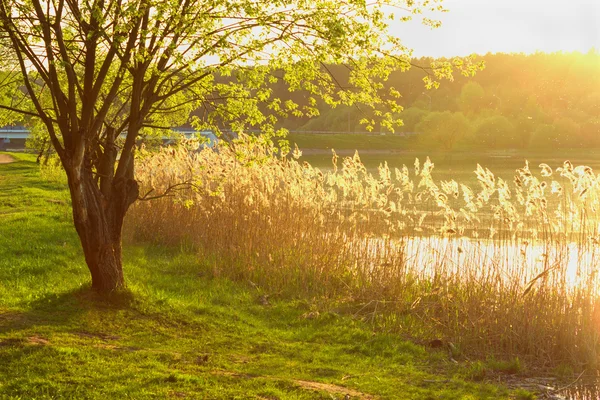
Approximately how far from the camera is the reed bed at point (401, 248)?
975 centimetres

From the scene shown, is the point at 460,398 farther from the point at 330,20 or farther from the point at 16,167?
the point at 16,167

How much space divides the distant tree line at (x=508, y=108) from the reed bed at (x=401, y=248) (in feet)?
264

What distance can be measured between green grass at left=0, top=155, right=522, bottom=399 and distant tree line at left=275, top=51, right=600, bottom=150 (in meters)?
83.7

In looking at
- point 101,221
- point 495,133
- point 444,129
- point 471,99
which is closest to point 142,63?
point 101,221

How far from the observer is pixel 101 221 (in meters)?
9.93

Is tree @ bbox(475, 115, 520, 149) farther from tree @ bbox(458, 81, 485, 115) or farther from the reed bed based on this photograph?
the reed bed

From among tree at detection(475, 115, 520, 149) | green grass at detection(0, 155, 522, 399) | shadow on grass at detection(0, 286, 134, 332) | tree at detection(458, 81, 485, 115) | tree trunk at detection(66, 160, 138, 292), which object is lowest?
green grass at detection(0, 155, 522, 399)

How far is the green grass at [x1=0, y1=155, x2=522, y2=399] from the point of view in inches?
290

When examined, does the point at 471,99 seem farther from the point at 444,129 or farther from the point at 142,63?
the point at 142,63

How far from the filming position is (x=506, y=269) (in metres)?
10.7

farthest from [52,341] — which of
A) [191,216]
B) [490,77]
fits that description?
[490,77]

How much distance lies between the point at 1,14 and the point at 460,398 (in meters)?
6.90

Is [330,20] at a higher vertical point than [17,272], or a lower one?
higher

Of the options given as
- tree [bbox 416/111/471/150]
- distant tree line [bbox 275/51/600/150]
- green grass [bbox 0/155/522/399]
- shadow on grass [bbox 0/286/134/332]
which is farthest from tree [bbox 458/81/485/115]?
shadow on grass [bbox 0/286/134/332]
